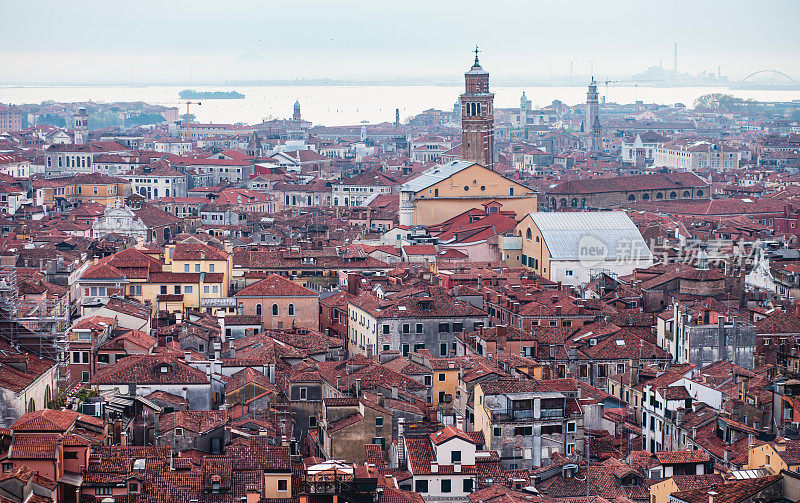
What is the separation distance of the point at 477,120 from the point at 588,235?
60.4ft

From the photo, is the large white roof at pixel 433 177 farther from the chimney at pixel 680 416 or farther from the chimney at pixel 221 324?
the chimney at pixel 680 416

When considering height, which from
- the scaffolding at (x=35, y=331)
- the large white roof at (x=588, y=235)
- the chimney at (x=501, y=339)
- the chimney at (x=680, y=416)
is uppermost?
the scaffolding at (x=35, y=331)

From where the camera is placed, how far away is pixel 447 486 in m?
19.7

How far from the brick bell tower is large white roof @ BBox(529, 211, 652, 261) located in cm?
1622

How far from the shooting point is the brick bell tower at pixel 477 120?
60.1 metres

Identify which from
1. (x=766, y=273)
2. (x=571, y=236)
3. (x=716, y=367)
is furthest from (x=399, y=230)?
(x=716, y=367)

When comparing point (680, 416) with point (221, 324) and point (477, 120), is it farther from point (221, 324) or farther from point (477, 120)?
point (477, 120)

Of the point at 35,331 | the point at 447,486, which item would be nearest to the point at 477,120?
the point at 35,331

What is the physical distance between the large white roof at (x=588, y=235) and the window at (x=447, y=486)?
73.5ft

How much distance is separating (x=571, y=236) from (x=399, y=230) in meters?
6.52

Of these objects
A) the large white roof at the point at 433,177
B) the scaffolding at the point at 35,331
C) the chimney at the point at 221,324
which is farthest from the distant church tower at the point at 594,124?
the scaffolding at the point at 35,331

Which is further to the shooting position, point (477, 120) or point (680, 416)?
point (477, 120)

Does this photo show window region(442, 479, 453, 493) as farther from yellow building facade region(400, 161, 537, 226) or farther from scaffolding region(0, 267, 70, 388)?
yellow building facade region(400, 161, 537, 226)

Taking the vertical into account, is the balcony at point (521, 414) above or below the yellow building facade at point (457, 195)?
below
